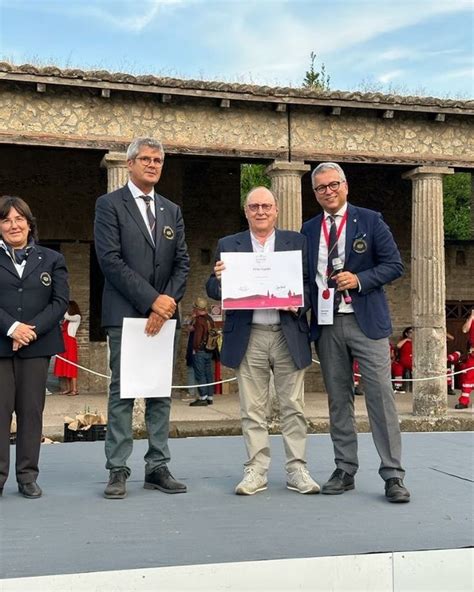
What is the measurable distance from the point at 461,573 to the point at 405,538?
0.31 m

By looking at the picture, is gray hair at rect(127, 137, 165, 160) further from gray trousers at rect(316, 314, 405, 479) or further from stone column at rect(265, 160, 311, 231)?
stone column at rect(265, 160, 311, 231)

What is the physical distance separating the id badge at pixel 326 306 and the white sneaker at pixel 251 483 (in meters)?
0.95

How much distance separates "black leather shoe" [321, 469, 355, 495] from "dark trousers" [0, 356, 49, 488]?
65.6 inches

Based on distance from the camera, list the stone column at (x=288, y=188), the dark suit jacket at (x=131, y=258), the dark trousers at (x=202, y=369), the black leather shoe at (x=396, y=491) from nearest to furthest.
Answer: the black leather shoe at (x=396, y=491) → the dark suit jacket at (x=131, y=258) → the stone column at (x=288, y=188) → the dark trousers at (x=202, y=369)

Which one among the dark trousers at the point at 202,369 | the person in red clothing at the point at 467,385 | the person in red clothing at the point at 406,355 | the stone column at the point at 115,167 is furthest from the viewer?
the person in red clothing at the point at 406,355

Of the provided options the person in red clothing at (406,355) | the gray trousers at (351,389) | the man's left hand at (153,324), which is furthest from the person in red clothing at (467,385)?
the man's left hand at (153,324)

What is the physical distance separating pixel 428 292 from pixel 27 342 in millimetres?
9733

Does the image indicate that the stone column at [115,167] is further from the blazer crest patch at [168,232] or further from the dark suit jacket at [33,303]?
the blazer crest patch at [168,232]

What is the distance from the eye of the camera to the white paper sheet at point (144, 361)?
4363mm

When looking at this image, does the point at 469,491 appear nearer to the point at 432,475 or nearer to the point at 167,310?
the point at 432,475

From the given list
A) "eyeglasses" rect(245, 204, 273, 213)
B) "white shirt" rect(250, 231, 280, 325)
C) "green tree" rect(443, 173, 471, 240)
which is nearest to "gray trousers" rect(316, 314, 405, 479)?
"white shirt" rect(250, 231, 280, 325)

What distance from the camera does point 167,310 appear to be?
4.36 m

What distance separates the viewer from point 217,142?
1230 centimetres

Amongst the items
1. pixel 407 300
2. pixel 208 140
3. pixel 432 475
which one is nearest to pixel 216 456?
pixel 432 475
